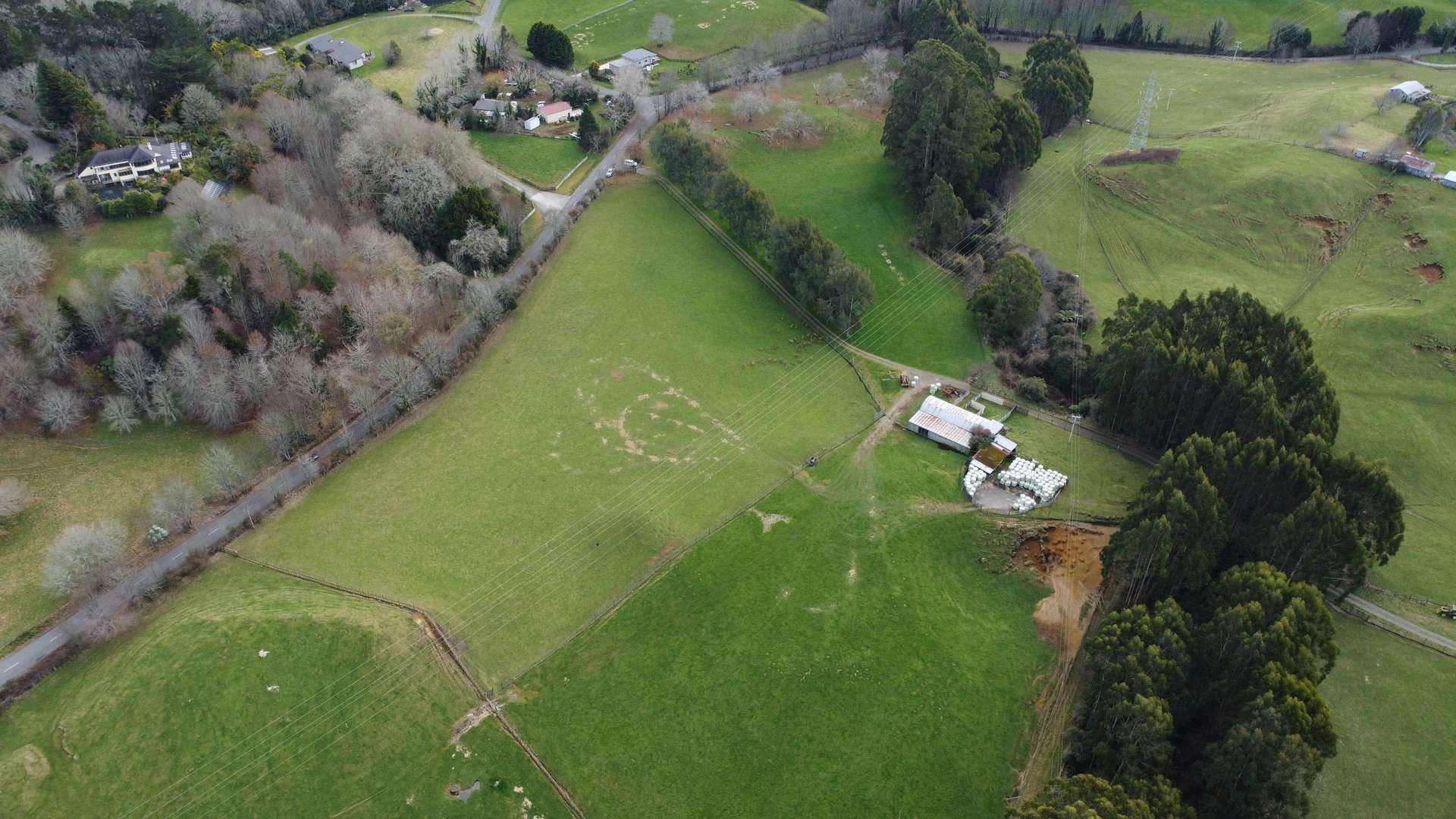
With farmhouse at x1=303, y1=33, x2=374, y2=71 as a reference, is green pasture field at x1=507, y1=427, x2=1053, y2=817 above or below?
below

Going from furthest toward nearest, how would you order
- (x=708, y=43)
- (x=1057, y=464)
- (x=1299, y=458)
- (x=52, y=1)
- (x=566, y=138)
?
1. (x=708, y=43)
2. (x=52, y=1)
3. (x=566, y=138)
4. (x=1057, y=464)
5. (x=1299, y=458)

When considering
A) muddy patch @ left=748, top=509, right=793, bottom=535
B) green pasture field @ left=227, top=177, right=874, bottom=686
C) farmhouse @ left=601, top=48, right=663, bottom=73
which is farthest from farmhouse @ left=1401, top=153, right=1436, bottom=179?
farmhouse @ left=601, top=48, right=663, bottom=73

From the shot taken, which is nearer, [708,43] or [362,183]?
[362,183]

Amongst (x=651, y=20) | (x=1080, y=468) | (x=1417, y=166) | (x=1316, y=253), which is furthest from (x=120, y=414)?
(x=1417, y=166)

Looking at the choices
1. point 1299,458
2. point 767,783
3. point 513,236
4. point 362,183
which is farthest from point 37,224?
point 1299,458

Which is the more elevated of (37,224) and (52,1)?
(52,1)

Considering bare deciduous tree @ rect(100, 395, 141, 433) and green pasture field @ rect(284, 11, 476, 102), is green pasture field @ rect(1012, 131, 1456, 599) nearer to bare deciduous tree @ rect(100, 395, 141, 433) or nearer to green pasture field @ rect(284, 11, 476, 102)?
bare deciduous tree @ rect(100, 395, 141, 433)

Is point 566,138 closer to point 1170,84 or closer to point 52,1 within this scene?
point 52,1
